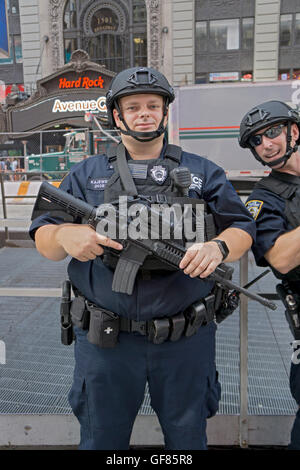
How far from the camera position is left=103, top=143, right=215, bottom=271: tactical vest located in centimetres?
144

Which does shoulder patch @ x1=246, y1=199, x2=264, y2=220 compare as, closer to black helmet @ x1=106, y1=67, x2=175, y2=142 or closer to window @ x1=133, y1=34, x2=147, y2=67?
black helmet @ x1=106, y1=67, x2=175, y2=142

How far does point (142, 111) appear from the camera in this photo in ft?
4.94

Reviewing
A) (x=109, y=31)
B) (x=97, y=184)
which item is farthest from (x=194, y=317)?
(x=109, y=31)

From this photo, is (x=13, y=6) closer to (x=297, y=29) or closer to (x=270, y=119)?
(x=297, y=29)

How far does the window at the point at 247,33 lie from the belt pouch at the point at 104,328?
60.4ft

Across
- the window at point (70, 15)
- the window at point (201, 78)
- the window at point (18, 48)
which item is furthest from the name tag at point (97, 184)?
the window at point (18, 48)

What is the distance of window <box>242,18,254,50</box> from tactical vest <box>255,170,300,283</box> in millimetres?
17747

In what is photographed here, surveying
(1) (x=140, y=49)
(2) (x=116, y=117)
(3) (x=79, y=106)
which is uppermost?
(1) (x=140, y=49)

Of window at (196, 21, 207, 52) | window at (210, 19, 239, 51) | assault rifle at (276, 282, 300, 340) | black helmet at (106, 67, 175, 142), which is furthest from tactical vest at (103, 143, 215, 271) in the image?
window at (210, 19, 239, 51)

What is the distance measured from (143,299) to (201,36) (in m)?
18.2

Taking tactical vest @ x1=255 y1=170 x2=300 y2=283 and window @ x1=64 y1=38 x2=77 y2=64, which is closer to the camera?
tactical vest @ x1=255 y1=170 x2=300 y2=283

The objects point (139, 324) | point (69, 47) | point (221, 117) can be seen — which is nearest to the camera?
point (139, 324)

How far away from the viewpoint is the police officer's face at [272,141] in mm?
1649

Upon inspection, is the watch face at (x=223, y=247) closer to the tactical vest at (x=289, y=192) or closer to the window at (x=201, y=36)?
the tactical vest at (x=289, y=192)
